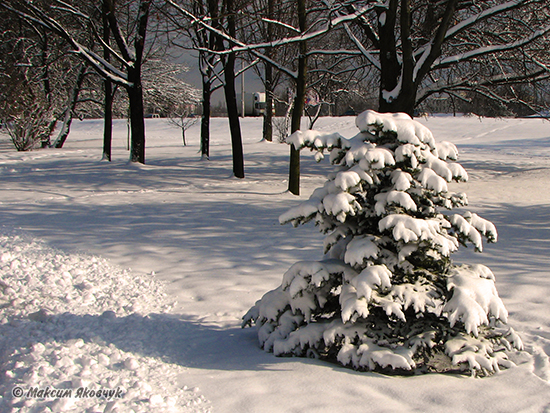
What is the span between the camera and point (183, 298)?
17.6 ft

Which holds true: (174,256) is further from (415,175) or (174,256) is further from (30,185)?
(30,185)

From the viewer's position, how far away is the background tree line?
9453 millimetres

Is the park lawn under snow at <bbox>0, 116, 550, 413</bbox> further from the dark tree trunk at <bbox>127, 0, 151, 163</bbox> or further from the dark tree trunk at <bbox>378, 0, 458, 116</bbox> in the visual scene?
the dark tree trunk at <bbox>378, 0, 458, 116</bbox>

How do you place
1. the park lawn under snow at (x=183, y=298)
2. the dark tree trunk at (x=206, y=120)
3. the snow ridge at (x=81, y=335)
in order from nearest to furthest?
the snow ridge at (x=81, y=335), the park lawn under snow at (x=183, y=298), the dark tree trunk at (x=206, y=120)

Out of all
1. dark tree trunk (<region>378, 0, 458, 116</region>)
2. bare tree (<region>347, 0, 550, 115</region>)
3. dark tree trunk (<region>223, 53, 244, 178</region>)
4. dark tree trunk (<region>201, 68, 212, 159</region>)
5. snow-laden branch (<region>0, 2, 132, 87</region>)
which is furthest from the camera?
dark tree trunk (<region>201, 68, 212, 159</region>)

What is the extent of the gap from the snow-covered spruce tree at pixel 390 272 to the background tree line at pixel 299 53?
18.2 ft

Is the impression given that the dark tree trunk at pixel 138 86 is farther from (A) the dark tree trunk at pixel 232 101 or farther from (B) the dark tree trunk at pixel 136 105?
(A) the dark tree trunk at pixel 232 101

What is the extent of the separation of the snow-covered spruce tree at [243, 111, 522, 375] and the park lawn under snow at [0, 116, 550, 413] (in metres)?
0.19

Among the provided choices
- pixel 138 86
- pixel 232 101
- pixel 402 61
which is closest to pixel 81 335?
pixel 402 61

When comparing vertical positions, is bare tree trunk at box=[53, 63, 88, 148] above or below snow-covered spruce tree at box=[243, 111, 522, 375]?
above

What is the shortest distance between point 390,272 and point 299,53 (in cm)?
920

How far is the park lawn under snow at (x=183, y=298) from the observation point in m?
3.11

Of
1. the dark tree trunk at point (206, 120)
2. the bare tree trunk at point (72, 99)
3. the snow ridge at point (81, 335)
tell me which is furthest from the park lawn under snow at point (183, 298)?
the bare tree trunk at point (72, 99)

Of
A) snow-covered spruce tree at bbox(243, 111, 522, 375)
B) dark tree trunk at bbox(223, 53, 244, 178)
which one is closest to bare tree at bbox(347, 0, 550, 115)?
dark tree trunk at bbox(223, 53, 244, 178)
